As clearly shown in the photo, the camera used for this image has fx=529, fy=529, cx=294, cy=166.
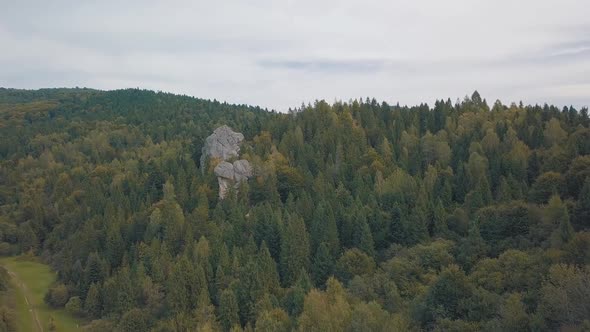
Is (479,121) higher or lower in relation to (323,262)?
higher

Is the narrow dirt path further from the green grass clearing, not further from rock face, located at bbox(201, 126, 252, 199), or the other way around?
rock face, located at bbox(201, 126, 252, 199)

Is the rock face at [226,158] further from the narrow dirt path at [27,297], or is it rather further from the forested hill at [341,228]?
the narrow dirt path at [27,297]

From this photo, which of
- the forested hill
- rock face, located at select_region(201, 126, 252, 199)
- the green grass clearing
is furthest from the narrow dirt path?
rock face, located at select_region(201, 126, 252, 199)

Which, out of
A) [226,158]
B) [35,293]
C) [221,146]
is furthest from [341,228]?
[35,293]

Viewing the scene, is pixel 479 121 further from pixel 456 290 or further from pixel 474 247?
pixel 456 290

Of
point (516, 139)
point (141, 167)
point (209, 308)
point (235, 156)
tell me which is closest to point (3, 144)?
point (141, 167)

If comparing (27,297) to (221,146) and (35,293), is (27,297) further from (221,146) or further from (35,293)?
(221,146)

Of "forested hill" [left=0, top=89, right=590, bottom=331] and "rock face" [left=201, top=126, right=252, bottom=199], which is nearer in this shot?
"forested hill" [left=0, top=89, right=590, bottom=331]
